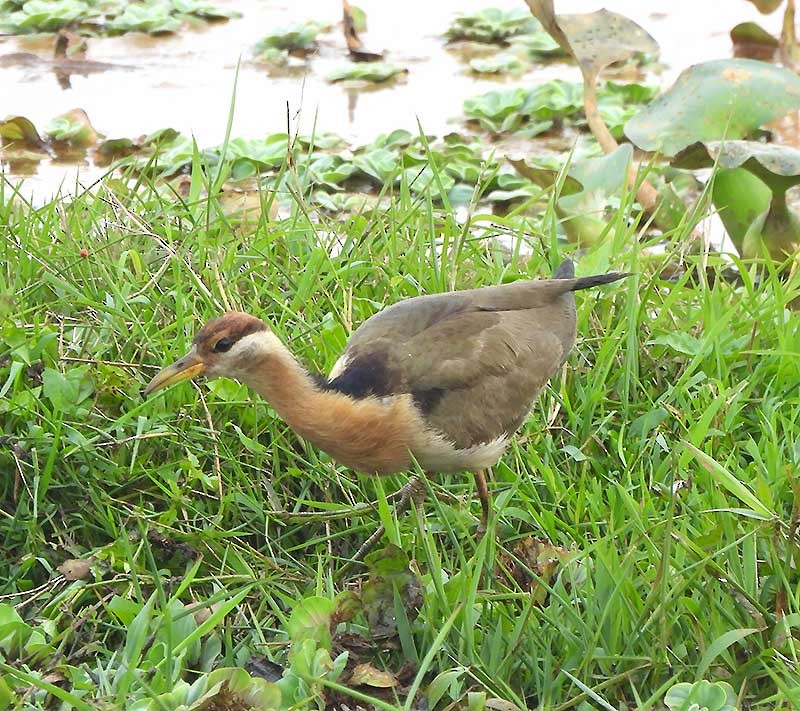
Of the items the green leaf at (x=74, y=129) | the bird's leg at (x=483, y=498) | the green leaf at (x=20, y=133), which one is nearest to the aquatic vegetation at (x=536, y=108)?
the green leaf at (x=74, y=129)

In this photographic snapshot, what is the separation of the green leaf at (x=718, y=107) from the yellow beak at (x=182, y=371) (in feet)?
7.78

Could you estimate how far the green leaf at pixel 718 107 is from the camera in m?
4.97

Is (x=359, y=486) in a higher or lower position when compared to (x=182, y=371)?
lower

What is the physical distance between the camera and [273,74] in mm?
6977

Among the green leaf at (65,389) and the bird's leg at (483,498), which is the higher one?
the green leaf at (65,389)

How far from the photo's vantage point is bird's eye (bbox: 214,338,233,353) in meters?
3.11

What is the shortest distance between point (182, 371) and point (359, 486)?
2.20ft

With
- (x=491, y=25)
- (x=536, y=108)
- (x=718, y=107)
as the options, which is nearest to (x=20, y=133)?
(x=536, y=108)

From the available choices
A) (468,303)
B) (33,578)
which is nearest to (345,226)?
(468,303)

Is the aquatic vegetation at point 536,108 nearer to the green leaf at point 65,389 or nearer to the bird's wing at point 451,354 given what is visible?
the bird's wing at point 451,354

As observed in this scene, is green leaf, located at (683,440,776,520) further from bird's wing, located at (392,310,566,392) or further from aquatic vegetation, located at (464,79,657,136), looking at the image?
aquatic vegetation, located at (464,79,657,136)

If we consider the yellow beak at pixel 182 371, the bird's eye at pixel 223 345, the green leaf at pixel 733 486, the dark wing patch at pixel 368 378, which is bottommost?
the green leaf at pixel 733 486

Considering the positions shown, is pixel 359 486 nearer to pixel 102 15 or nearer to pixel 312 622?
pixel 312 622

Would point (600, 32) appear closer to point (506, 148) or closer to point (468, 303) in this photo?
point (506, 148)
